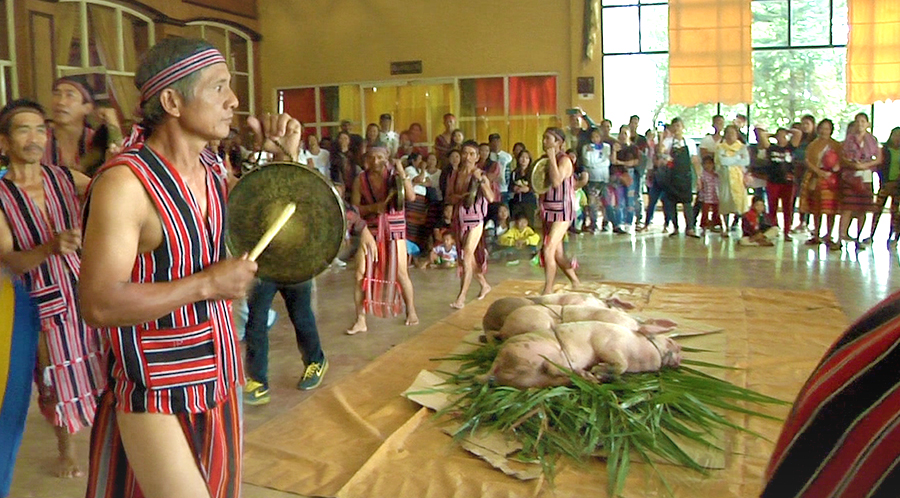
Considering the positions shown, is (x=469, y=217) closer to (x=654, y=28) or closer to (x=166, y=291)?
(x=166, y=291)

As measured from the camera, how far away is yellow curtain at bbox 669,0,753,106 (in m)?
14.5

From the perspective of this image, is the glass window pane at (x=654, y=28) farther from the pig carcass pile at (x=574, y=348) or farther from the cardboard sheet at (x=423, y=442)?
the pig carcass pile at (x=574, y=348)

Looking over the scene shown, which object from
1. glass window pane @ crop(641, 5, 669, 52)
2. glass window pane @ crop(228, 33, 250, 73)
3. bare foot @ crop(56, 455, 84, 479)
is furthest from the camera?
glass window pane @ crop(228, 33, 250, 73)

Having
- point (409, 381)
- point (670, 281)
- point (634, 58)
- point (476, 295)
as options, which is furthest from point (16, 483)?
point (634, 58)

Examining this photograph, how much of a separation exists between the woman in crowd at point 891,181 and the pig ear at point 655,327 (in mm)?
6570

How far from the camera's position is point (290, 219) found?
88.0 inches

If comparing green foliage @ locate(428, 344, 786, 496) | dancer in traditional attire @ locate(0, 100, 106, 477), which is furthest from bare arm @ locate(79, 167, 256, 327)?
green foliage @ locate(428, 344, 786, 496)

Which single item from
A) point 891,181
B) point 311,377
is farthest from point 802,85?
point 311,377

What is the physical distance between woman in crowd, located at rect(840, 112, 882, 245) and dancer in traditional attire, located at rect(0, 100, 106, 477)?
376 inches

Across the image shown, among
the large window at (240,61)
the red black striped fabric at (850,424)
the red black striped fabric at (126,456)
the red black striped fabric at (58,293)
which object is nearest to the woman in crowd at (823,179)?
the red black striped fabric at (58,293)

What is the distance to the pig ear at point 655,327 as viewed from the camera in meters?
4.32

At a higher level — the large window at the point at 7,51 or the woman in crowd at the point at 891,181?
the large window at the point at 7,51

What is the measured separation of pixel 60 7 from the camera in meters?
12.3

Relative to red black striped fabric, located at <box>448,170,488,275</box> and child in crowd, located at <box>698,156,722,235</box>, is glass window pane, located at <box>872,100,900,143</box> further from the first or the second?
red black striped fabric, located at <box>448,170,488,275</box>
